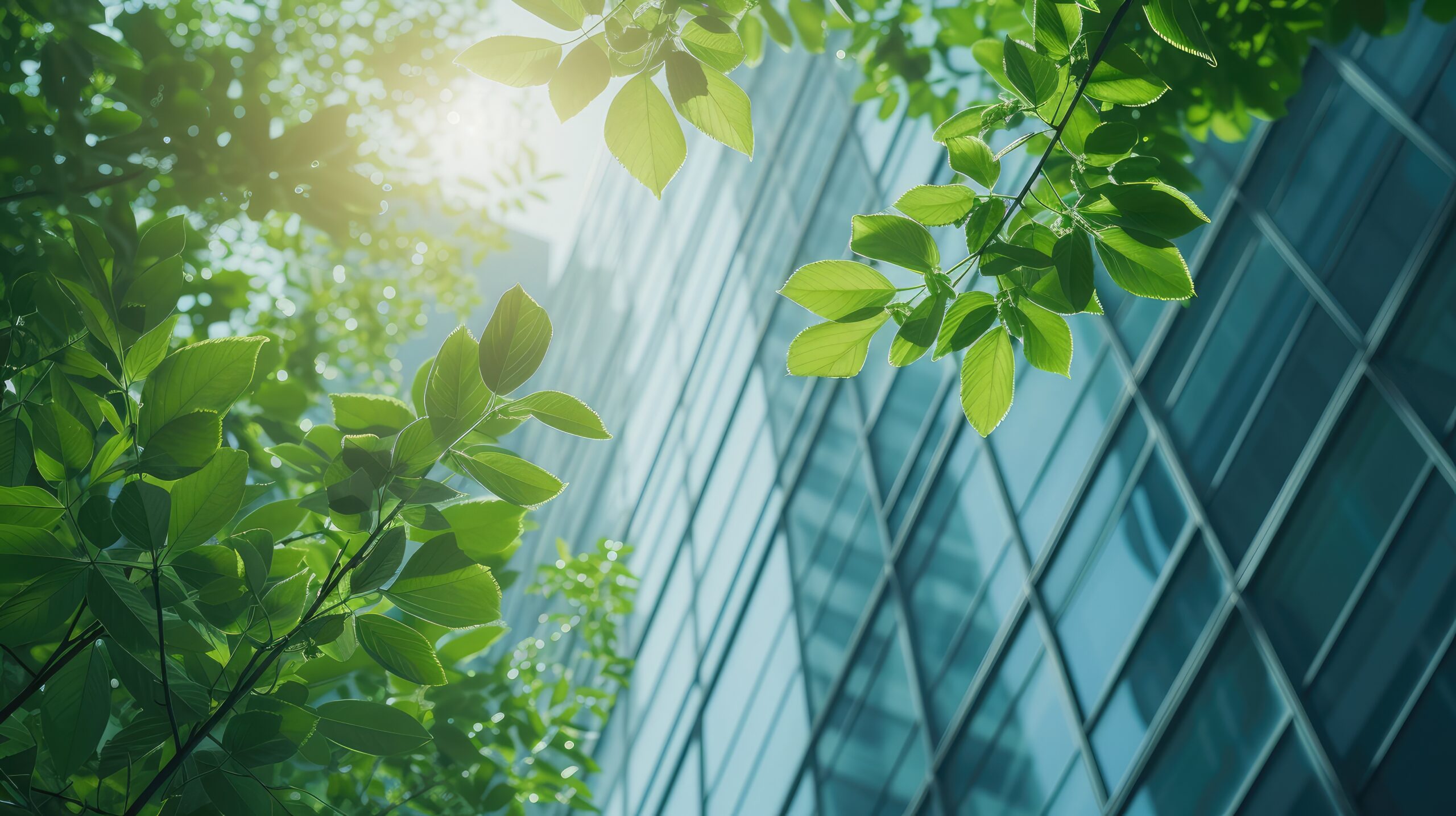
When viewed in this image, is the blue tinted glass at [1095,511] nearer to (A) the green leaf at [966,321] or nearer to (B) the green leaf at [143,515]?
(A) the green leaf at [966,321]

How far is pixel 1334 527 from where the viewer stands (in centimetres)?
485

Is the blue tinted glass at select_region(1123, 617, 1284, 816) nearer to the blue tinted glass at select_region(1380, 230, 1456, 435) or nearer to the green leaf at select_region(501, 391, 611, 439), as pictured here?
the blue tinted glass at select_region(1380, 230, 1456, 435)

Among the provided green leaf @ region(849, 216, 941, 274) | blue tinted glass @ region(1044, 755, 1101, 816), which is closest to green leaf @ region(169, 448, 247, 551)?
green leaf @ region(849, 216, 941, 274)

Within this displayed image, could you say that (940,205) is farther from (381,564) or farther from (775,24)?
(775,24)

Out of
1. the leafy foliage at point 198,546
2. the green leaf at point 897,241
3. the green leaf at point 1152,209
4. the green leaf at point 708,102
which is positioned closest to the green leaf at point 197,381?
the leafy foliage at point 198,546

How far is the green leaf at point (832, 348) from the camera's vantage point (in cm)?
104

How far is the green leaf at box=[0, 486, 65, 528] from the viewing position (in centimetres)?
86

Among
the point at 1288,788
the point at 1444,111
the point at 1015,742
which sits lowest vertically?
the point at 1015,742

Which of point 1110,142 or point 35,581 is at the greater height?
point 1110,142

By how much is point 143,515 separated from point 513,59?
62 cm

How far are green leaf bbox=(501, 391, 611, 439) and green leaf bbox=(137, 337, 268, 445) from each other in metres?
0.28

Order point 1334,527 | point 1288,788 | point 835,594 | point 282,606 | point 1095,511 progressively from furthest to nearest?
point 835,594
point 1095,511
point 1334,527
point 1288,788
point 282,606

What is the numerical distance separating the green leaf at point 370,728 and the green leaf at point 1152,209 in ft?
3.33

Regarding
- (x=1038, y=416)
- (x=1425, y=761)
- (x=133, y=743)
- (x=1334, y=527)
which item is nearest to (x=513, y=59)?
(x=133, y=743)
